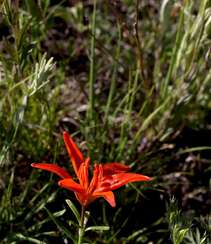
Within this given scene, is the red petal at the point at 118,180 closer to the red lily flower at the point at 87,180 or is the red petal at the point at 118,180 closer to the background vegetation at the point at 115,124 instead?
the red lily flower at the point at 87,180

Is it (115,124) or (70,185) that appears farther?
(115,124)

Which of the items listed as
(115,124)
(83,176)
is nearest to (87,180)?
(83,176)

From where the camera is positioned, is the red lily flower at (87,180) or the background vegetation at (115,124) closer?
the red lily flower at (87,180)

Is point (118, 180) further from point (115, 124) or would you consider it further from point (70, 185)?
point (115, 124)

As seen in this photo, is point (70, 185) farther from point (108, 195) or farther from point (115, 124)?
point (115, 124)

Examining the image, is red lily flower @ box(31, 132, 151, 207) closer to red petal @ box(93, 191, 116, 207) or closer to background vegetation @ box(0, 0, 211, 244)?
red petal @ box(93, 191, 116, 207)

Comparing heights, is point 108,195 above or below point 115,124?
above

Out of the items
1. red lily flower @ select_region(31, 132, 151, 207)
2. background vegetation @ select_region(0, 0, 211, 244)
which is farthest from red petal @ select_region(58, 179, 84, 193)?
background vegetation @ select_region(0, 0, 211, 244)

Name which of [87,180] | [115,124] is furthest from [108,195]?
[115,124]

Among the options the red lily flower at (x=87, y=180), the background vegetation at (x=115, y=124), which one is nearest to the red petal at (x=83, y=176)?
the red lily flower at (x=87, y=180)
